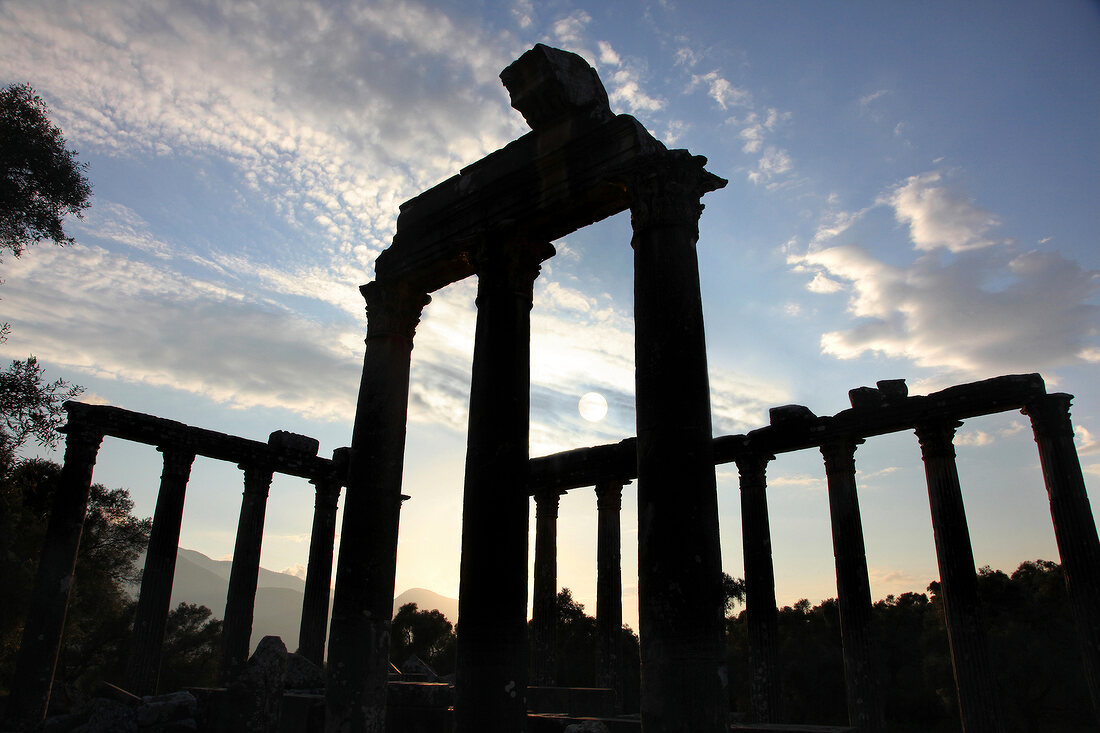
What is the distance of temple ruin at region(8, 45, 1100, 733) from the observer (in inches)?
313

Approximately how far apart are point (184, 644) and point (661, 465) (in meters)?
60.7

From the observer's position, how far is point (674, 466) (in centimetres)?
791

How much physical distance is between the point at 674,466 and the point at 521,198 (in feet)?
18.6

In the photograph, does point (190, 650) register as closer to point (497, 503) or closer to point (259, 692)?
point (259, 692)

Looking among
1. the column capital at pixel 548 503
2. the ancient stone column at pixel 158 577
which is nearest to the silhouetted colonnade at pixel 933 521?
the column capital at pixel 548 503

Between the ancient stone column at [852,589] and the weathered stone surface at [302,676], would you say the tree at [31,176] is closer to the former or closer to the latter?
the weathered stone surface at [302,676]

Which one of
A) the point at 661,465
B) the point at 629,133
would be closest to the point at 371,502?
the point at 661,465

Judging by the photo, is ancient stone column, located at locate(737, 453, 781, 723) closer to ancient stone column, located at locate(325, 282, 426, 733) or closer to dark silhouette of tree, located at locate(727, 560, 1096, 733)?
ancient stone column, located at locate(325, 282, 426, 733)

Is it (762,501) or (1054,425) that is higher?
(1054,425)

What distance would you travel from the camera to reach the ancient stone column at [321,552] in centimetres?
2384

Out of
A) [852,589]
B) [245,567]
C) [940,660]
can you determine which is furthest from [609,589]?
[940,660]

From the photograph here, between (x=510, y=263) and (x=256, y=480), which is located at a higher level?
(x=510, y=263)

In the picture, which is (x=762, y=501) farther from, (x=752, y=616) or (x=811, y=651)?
(x=811, y=651)

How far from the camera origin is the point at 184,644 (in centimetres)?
5475
